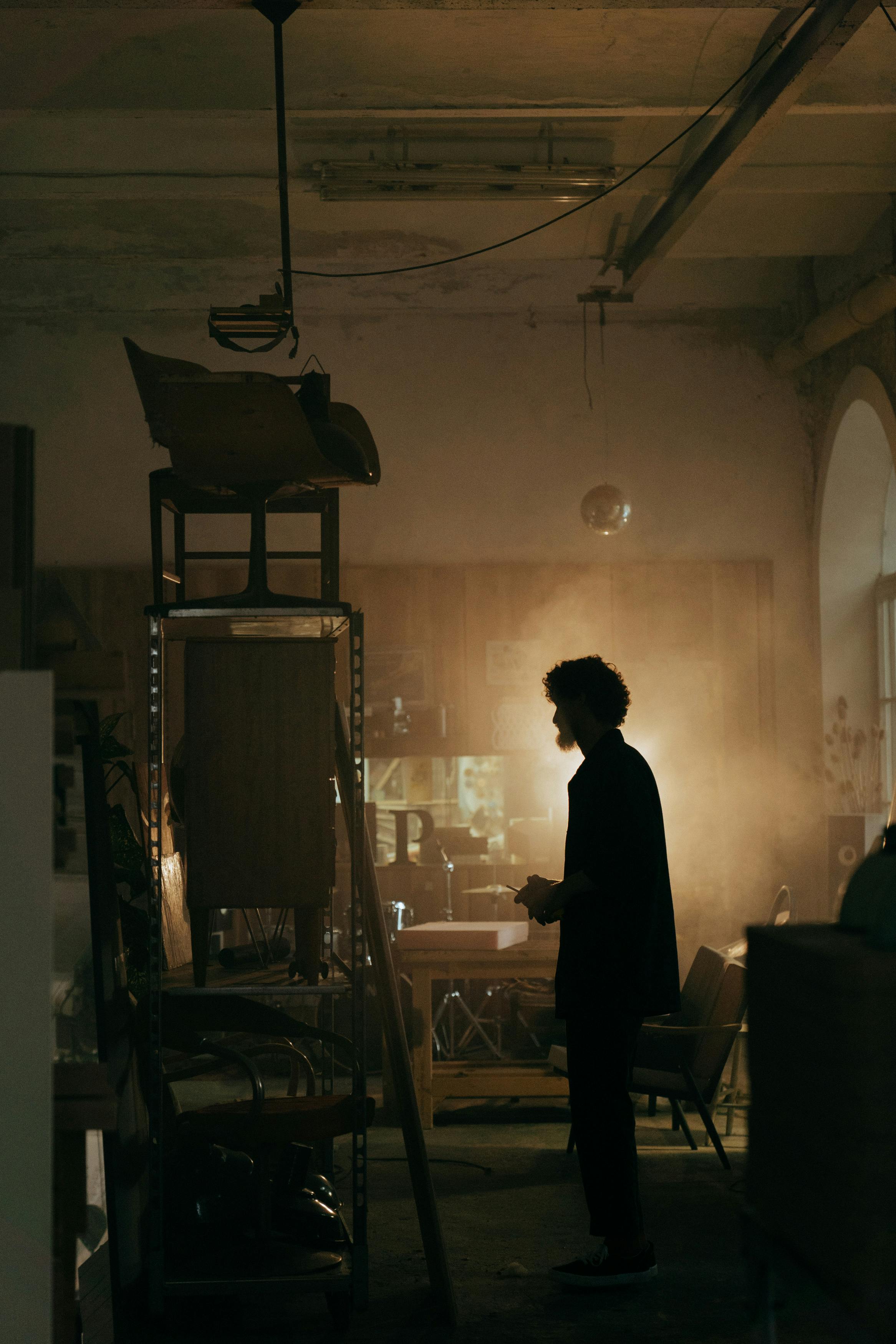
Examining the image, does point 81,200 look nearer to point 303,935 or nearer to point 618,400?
point 618,400

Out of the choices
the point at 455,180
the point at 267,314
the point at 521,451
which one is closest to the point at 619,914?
the point at 267,314

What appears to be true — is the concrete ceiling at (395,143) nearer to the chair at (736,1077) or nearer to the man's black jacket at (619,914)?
the man's black jacket at (619,914)

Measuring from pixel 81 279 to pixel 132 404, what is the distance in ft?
2.74

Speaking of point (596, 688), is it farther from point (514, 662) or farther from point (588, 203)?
point (514, 662)

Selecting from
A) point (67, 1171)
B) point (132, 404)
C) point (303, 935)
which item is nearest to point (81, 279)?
point (132, 404)

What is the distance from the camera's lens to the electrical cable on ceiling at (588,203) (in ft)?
15.3

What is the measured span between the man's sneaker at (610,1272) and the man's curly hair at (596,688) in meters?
1.54

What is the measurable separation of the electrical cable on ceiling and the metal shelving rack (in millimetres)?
2855

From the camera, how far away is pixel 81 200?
6559mm

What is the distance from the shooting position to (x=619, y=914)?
3.40 metres

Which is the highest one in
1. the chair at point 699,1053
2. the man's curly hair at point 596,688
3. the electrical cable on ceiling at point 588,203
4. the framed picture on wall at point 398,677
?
the electrical cable on ceiling at point 588,203

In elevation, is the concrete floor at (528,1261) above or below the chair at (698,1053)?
below

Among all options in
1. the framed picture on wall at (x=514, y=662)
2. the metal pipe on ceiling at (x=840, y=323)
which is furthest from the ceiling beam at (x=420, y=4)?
the framed picture on wall at (x=514, y=662)

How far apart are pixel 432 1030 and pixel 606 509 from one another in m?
3.19
